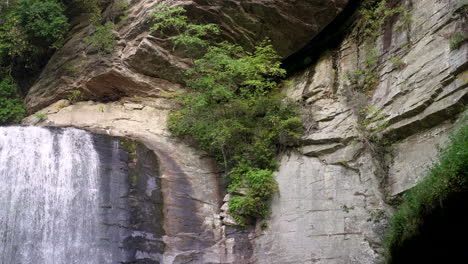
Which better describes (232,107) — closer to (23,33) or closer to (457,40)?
(457,40)

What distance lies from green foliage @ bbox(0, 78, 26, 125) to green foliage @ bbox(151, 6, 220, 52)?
5.42 m

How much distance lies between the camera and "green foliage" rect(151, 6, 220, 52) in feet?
45.3

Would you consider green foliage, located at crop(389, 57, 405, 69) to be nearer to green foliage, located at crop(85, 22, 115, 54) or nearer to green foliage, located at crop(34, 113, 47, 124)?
green foliage, located at crop(85, 22, 115, 54)

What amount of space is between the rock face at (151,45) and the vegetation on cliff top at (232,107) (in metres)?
0.44

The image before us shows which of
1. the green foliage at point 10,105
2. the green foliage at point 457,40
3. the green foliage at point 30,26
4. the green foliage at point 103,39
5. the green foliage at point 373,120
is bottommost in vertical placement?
the green foliage at point 373,120

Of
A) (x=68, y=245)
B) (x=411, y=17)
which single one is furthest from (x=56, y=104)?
(x=411, y=17)

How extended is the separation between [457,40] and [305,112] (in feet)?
15.0

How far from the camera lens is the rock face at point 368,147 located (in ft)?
31.6

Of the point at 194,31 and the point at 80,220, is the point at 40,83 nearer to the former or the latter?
the point at 194,31

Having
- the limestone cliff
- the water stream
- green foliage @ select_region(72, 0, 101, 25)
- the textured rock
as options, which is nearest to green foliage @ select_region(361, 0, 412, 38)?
the limestone cliff

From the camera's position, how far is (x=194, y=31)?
14539 mm

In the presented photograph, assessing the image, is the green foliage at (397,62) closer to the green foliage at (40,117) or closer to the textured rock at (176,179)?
the textured rock at (176,179)

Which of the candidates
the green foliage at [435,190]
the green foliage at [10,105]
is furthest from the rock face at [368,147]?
the green foliage at [10,105]

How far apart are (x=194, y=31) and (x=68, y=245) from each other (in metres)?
7.37
